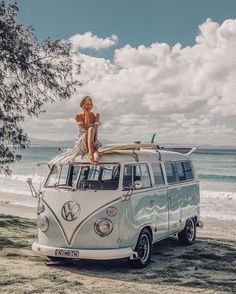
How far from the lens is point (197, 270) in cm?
1017

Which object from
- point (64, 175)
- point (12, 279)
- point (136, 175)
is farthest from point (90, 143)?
point (12, 279)

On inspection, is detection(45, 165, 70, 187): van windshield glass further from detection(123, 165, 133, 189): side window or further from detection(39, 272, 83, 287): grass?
detection(39, 272, 83, 287): grass

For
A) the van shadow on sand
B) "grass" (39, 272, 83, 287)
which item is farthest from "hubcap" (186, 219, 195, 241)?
"grass" (39, 272, 83, 287)

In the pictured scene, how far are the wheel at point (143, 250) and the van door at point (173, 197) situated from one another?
4.89ft

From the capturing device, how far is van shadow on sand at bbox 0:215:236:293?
29.6 ft

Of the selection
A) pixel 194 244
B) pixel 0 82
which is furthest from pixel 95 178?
pixel 0 82

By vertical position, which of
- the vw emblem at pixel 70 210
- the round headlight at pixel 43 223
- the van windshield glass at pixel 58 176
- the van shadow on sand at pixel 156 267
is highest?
the van windshield glass at pixel 58 176

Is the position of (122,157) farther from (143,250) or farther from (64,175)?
(143,250)

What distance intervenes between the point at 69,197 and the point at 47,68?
719 centimetres

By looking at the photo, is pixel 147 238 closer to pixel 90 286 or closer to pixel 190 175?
pixel 90 286

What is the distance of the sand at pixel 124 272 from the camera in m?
8.54

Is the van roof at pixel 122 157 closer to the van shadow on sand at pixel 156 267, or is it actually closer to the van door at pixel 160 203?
the van door at pixel 160 203

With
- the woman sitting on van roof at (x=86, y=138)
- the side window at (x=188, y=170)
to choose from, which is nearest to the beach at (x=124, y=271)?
the woman sitting on van roof at (x=86, y=138)

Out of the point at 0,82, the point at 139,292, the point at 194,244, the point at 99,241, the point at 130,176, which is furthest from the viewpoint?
the point at 0,82
